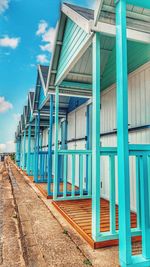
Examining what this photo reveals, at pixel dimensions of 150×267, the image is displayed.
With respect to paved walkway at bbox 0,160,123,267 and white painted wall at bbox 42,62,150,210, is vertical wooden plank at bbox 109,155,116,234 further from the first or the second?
white painted wall at bbox 42,62,150,210

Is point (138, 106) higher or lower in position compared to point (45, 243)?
higher

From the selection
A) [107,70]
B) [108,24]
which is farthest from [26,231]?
[107,70]

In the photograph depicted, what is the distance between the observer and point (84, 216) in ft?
10.3

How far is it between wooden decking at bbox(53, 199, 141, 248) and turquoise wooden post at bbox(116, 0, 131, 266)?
558 millimetres

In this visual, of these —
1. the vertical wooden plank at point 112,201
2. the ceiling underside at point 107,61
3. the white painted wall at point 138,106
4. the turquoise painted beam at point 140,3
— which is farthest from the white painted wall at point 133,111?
the turquoise painted beam at point 140,3

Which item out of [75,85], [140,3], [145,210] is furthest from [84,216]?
[140,3]

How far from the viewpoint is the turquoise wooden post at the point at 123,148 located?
168 cm

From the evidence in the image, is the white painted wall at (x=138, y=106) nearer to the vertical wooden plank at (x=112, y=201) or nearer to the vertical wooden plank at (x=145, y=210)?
the vertical wooden plank at (x=112, y=201)

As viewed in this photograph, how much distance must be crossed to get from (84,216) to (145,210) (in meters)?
1.57

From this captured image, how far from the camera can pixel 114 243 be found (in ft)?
7.27

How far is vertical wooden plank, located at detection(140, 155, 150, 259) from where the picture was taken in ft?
5.82

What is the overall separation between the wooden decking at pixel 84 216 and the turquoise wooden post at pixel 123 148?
558 mm

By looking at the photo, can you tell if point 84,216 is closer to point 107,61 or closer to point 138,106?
point 138,106

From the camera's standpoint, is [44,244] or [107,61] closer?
[44,244]
